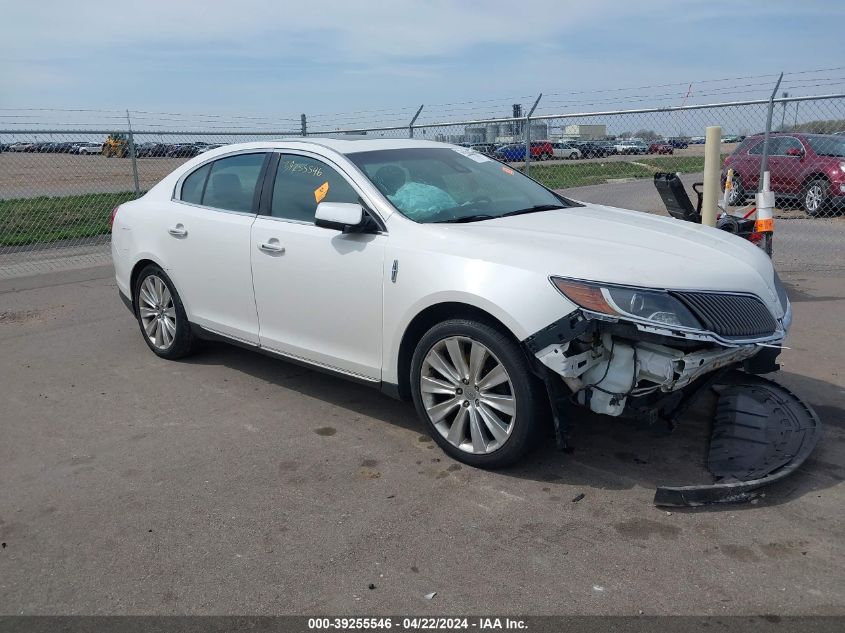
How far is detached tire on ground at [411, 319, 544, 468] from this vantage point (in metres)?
3.94

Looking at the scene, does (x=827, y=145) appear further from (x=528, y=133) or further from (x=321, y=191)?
(x=321, y=191)

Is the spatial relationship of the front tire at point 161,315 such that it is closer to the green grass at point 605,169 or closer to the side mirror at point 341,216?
the side mirror at point 341,216

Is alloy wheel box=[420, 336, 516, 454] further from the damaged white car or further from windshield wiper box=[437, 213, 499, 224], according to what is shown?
windshield wiper box=[437, 213, 499, 224]

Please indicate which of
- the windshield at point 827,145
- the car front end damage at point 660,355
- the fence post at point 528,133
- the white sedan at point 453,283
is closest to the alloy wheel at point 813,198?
the windshield at point 827,145

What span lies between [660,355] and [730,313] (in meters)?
0.46

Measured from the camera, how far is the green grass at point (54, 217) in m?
13.1

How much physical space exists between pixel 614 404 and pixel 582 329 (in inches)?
16.6

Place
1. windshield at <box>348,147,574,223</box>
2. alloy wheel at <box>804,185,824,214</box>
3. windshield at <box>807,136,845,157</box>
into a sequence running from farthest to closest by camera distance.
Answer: alloy wheel at <box>804,185,824,214</box>
windshield at <box>807,136,845,157</box>
windshield at <box>348,147,574,223</box>

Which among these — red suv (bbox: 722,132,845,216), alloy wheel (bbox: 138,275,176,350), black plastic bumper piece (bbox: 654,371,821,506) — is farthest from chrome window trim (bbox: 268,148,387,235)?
red suv (bbox: 722,132,845,216)

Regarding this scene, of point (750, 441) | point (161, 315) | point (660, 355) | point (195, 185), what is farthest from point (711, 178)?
point (161, 315)

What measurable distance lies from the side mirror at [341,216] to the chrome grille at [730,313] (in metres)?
1.76

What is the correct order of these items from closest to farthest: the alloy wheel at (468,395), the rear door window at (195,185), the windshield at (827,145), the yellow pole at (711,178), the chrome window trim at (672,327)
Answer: the chrome window trim at (672,327), the alloy wheel at (468,395), the rear door window at (195,185), the yellow pole at (711,178), the windshield at (827,145)

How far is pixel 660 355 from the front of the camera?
3721 mm

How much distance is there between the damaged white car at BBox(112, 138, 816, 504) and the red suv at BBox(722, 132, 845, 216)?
9.74 m
